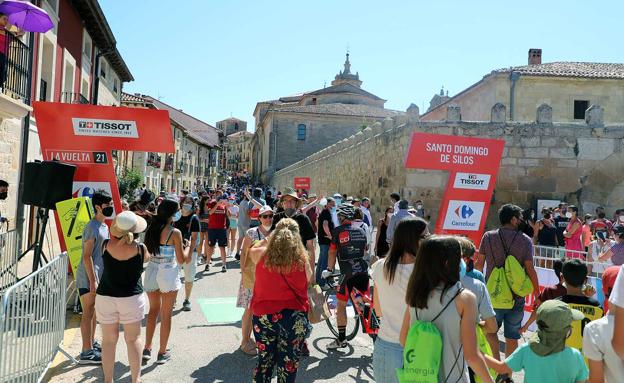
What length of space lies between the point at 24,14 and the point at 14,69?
3.89 ft

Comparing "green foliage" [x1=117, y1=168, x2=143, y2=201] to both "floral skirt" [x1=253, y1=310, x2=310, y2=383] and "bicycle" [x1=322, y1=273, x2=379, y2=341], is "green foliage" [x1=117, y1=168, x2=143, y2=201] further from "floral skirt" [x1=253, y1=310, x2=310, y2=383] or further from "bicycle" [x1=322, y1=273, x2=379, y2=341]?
"floral skirt" [x1=253, y1=310, x2=310, y2=383]

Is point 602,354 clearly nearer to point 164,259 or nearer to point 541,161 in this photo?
point 164,259

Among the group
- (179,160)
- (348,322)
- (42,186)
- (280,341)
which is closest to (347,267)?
(348,322)

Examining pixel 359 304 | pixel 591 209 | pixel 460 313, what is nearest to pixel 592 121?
pixel 591 209

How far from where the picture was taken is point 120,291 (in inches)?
166

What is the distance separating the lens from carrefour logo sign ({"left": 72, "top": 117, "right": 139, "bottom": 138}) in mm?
7766

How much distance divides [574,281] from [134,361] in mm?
3783

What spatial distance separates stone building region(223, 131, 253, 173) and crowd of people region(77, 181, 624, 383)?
329ft

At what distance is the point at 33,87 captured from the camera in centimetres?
1162

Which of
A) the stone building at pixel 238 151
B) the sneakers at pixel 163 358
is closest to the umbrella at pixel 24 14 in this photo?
the sneakers at pixel 163 358

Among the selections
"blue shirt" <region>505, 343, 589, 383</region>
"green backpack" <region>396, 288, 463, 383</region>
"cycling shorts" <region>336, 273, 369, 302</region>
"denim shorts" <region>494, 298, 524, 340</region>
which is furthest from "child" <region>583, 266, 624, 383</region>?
"cycling shorts" <region>336, 273, 369, 302</region>

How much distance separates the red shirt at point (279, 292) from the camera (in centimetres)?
383

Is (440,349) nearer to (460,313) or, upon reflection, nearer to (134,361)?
(460,313)

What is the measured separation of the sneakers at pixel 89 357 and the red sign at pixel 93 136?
310 cm
